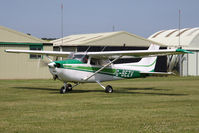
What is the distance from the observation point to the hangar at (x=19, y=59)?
3675 cm

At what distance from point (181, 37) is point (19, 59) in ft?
79.3

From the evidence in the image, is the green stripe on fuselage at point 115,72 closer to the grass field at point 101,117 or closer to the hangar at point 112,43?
the grass field at point 101,117

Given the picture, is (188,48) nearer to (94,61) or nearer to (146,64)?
(146,64)

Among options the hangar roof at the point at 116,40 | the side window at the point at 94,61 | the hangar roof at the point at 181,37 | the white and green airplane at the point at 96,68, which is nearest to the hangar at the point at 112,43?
the hangar roof at the point at 116,40

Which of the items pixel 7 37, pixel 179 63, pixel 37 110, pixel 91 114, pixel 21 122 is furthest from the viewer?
pixel 179 63

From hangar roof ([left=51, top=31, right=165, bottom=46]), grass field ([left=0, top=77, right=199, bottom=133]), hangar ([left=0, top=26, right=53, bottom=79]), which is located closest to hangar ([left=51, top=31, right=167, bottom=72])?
hangar roof ([left=51, top=31, right=165, bottom=46])

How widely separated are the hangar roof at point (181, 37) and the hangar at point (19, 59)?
1791 cm

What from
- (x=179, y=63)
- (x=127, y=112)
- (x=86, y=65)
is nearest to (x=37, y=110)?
(x=127, y=112)

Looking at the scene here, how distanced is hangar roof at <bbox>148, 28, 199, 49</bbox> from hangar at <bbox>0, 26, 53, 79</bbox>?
17.9 m

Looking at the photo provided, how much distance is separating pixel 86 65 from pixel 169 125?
1111cm

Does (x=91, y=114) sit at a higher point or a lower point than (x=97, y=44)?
lower

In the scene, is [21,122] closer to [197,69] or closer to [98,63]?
[98,63]

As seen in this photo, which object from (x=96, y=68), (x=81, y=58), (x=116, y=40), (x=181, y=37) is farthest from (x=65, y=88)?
(x=181, y=37)

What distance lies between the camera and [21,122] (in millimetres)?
10305
